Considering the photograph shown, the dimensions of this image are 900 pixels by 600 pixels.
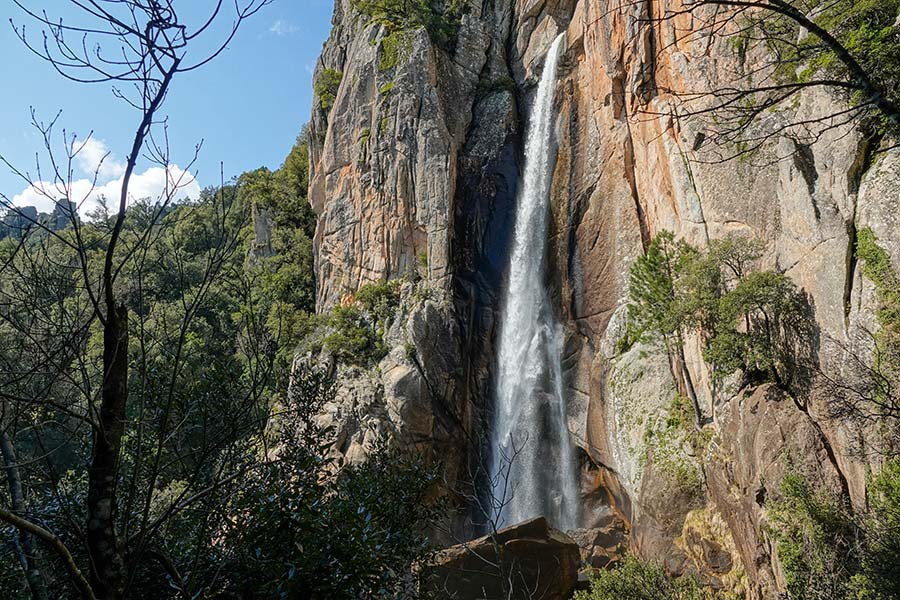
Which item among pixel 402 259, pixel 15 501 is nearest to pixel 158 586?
pixel 15 501

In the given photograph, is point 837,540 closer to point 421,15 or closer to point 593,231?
point 593,231

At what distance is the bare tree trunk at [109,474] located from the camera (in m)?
2.49

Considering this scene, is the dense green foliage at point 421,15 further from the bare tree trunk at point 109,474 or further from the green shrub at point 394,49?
the bare tree trunk at point 109,474

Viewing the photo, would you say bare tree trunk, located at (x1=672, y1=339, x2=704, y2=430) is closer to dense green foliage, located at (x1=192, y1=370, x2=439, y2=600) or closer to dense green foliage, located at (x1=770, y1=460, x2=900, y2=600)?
dense green foliage, located at (x1=770, y1=460, x2=900, y2=600)

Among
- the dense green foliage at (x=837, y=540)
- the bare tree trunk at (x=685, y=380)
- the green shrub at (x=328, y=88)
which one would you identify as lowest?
the dense green foliage at (x=837, y=540)

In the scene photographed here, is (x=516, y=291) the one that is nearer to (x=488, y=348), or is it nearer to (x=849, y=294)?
(x=488, y=348)

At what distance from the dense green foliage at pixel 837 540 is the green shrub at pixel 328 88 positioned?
2918 cm

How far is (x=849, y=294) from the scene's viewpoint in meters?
10.5

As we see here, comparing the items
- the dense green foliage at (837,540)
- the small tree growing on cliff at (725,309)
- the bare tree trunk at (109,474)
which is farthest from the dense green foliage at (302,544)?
the small tree growing on cliff at (725,309)

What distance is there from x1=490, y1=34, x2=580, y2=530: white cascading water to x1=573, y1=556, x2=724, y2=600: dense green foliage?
6.30 meters

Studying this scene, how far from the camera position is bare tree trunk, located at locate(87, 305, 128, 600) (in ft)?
8.16

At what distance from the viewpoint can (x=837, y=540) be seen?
935cm

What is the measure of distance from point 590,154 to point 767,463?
14492 mm

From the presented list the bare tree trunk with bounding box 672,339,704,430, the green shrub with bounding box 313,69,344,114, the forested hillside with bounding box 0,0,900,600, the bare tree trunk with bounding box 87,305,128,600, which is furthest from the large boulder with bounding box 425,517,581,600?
the green shrub with bounding box 313,69,344,114
